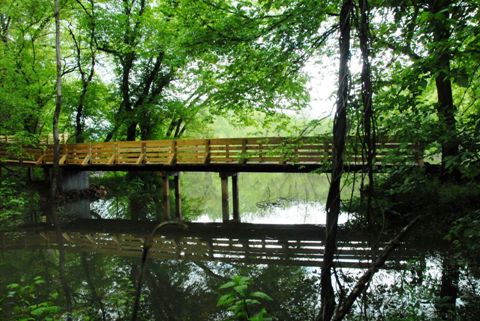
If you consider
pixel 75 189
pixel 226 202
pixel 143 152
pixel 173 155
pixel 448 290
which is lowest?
pixel 448 290

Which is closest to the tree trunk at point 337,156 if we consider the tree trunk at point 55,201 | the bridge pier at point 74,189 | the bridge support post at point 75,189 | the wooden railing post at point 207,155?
the tree trunk at point 55,201

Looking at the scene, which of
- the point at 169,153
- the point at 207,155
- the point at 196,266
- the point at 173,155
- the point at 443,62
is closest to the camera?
the point at 443,62

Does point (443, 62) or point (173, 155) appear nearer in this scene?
point (443, 62)

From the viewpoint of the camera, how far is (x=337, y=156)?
1531mm

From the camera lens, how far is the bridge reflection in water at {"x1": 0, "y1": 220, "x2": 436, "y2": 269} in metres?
9.16

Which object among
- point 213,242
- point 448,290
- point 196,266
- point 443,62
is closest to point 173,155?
point 213,242

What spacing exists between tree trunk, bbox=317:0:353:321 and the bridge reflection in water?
6.98 m

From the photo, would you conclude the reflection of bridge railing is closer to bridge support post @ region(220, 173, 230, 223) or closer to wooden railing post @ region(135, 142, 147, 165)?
wooden railing post @ region(135, 142, 147, 165)

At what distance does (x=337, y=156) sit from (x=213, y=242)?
10.2m

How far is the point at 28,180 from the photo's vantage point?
1975 cm

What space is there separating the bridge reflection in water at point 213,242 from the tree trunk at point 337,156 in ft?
22.9

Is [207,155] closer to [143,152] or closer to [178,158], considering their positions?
[178,158]

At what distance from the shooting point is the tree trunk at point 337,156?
1.50 metres

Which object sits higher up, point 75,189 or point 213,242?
point 75,189
